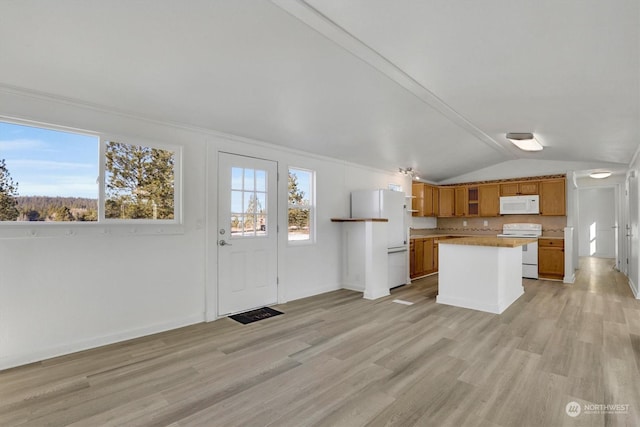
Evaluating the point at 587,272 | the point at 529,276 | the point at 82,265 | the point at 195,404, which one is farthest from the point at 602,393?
the point at 587,272

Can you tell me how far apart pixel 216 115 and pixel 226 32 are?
4.50 feet

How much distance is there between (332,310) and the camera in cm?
424

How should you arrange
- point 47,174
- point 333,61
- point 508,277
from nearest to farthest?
1. point 333,61
2. point 47,174
3. point 508,277

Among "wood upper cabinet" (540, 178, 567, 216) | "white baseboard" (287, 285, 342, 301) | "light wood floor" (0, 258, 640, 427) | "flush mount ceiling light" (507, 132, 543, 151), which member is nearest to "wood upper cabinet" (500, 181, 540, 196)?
"wood upper cabinet" (540, 178, 567, 216)

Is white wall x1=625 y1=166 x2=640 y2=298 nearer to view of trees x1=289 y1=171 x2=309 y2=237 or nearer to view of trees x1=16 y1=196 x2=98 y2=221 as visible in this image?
view of trees x1=289 y1=171 x2=309 y2=237

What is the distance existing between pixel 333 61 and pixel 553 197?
6126mm

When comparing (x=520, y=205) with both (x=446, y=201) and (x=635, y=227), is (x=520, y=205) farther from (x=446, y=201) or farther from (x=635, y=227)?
(x=635, y=227)

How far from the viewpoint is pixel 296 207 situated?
4945 millimetres

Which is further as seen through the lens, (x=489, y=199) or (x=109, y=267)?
(x=489, y=199)

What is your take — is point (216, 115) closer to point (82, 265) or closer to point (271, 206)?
point (271, 206)

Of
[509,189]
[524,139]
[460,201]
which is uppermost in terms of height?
[524,139]

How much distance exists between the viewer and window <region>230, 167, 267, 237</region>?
411 centimetres

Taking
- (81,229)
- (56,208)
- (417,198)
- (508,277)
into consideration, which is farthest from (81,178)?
(417,198)

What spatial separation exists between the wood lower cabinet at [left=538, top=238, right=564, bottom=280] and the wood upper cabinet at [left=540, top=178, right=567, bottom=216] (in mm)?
624
